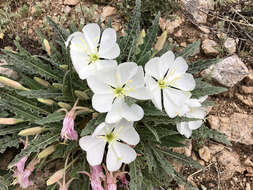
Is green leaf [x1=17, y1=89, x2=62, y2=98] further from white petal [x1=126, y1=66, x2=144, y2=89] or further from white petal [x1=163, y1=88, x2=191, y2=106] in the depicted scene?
white petal [x1=163, y1=88, x2=191, y2=106]

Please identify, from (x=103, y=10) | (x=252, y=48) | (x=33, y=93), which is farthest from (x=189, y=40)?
(x=33, y=93)

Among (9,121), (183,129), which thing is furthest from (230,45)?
(9,121)

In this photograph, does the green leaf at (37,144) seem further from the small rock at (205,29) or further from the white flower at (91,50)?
the small rock at (205,29)

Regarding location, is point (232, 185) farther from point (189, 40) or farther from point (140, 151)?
point (189, 40)

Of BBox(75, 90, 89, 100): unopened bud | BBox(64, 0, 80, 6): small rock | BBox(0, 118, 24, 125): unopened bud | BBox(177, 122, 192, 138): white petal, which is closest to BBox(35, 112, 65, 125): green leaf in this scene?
BBox(75, 90, 89, 100): unopened bud

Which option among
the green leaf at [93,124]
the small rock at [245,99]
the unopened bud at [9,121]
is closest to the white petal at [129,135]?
the green leaf at [93,124]

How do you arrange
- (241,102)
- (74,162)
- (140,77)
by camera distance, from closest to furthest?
(140,77) → (74,162) → (241,102)
